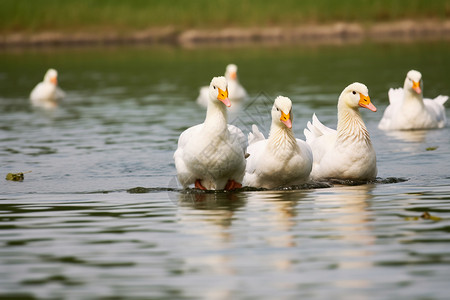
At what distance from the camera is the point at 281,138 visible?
13312mm

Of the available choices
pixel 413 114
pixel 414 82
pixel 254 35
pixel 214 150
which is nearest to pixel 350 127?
pixel 214 150

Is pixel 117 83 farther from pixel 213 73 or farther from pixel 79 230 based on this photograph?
pixel 79 230

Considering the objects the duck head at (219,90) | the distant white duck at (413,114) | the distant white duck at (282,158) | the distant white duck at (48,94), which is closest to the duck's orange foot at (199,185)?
the distant white duck at (282,158)

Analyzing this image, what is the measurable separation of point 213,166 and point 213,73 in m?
27.4

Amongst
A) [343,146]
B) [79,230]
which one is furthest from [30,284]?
[343,146]

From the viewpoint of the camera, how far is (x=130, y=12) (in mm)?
67312

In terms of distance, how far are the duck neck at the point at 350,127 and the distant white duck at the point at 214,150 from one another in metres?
1.77

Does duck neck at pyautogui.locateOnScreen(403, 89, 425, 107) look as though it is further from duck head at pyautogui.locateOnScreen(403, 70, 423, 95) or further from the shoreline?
the shoreline

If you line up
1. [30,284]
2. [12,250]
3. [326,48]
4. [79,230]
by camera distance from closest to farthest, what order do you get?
[30,284]
[12,250]
[79,230]
[326,48]

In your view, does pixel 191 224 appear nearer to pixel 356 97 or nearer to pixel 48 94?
pixel 356 97

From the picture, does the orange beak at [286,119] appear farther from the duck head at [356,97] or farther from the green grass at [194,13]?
the green grass at [194,13]

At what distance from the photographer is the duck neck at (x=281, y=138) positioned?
13281mm

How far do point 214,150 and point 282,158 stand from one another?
1.12 meters

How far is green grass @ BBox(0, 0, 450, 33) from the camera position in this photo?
60500mm
